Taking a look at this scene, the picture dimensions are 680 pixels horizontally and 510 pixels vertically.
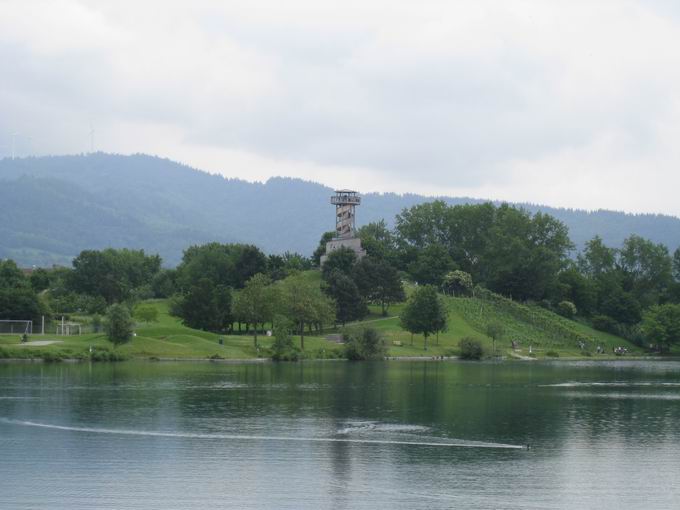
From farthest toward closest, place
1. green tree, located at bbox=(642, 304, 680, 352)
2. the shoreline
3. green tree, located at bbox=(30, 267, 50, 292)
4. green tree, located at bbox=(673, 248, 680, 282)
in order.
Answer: green tree, located at bbox=(673, 248, 680, 282), green tree, located at bbox=(30, 267, 50, 292), green tree, located at bbox=(642, 304, 680, 352), the shoreline

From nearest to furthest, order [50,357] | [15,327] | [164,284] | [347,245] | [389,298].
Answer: [50,357]
[15,327]
[389,298]
[347,245]
[164,284]

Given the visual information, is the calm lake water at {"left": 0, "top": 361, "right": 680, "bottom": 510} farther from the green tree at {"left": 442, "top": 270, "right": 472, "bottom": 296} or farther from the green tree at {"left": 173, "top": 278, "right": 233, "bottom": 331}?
the green tree at {"left": 442, "top": 270, "right": 472, "bottom": 296}

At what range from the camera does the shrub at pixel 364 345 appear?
113 meters

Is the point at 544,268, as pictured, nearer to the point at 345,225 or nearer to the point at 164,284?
the point at 345,225

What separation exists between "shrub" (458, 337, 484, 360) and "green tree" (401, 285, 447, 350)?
366 cm

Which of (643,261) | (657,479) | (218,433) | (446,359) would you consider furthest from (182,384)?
(643,261)

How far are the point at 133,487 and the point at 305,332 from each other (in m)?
96.2

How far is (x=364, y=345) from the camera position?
374ft

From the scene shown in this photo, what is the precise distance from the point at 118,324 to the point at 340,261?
57689 mm

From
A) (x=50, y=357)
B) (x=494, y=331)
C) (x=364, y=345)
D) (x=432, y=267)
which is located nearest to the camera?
(x=50, y=357)

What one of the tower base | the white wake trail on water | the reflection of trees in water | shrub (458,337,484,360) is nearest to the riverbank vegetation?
shrub (458,337,484,360)

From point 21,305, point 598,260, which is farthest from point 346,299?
point 598,260

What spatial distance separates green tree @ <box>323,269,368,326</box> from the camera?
136 meters

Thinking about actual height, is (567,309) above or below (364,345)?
above
